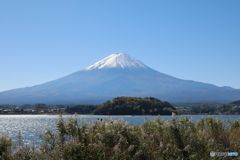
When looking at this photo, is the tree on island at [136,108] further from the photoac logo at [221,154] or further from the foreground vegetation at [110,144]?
the photoac logo at [221,154]

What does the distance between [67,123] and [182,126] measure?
13.2 feet

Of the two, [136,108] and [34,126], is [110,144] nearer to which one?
[34,126]

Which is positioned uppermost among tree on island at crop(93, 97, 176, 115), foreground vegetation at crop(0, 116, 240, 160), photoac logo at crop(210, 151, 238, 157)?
tree on island at crop(93, 97, 176, 115)

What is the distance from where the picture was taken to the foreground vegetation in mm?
9414

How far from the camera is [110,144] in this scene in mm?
10523

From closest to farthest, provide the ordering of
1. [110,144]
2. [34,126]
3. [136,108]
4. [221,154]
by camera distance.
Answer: [221,154] → [110,144] → [34,126] → [136,108]

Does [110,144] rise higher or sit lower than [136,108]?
lower

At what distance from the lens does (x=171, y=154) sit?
989 cm

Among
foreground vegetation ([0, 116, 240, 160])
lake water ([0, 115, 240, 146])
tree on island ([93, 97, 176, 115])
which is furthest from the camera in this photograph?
tree on island ([93, 97, 176, 115])

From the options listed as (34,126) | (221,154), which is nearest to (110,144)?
(221,154)

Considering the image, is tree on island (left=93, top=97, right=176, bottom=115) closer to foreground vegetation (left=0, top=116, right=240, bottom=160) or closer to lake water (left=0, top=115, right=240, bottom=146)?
lake water (left=0, top=115, right=240, bottom=146)

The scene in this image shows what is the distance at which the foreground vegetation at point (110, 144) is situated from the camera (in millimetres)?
9414

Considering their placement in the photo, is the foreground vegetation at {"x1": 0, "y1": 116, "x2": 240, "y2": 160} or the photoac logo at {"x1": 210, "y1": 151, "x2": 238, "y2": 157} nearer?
the foreground vegetation at {"x1": 0, "y1": 116, "x2": 240, "y2": 160}

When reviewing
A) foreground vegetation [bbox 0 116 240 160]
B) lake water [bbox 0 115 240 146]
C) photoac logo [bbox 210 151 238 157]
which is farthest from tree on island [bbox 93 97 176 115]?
photoac logo [bbox 210 151 238 157]
